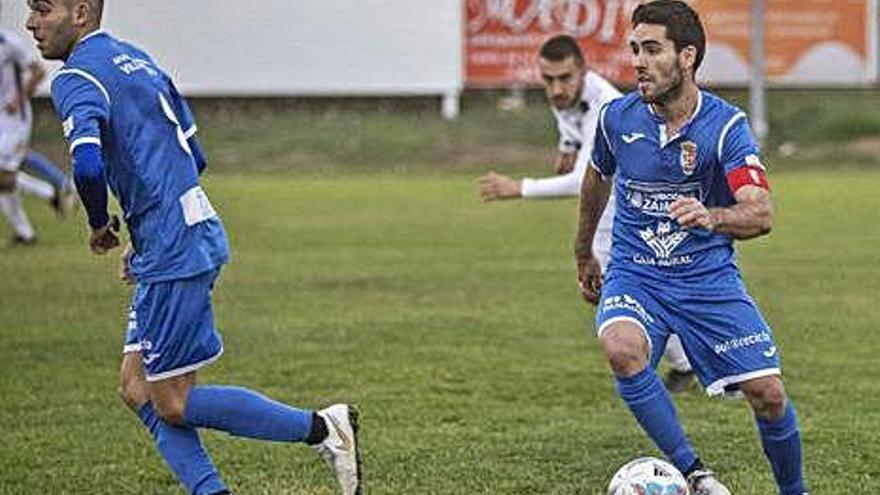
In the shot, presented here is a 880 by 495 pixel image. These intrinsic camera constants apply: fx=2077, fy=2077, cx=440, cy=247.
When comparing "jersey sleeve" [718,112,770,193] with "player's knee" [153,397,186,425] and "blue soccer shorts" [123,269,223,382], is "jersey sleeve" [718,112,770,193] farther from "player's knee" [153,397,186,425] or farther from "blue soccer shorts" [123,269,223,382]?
"player's knee" [153,397,186,425]

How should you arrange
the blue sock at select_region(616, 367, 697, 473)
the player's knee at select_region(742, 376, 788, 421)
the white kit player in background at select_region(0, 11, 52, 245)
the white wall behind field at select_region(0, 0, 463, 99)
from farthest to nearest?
the white wall behind field at select_region(0, 0, 463, 99) < the white kit player in background at select_region(0, 11, 52, 245) < the blue sock at select_region(616, 367, 697, 473) < the player's knee at select_region(742, 376, 788, 421)

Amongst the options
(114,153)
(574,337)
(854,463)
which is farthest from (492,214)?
(114,153)

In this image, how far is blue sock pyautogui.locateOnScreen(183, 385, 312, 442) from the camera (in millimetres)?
7152

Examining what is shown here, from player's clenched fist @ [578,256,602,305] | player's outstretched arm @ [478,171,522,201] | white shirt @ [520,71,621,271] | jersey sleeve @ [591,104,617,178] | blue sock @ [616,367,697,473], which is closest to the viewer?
blue sock @ [616,367,697,473]

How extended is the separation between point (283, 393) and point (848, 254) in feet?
32.5

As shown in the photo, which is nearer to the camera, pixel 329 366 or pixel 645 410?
pixel 645 410

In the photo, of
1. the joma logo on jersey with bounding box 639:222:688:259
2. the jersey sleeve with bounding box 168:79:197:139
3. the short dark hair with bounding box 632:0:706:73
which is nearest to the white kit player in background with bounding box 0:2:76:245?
the jersey sleeve with bounding box 168:79:197:139

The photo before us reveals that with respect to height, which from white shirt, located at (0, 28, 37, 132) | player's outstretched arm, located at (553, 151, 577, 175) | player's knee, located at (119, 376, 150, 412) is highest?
player's knee, located at (119, 376, 150, 412)

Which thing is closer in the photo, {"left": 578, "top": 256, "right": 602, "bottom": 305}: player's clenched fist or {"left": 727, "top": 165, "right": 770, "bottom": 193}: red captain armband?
{"left": 727, "top": 165, "right": 770, "bottom": 193}: red captain armband

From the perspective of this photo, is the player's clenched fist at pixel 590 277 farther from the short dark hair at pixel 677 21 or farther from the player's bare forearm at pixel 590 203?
the short dark hair at pixel 677 21

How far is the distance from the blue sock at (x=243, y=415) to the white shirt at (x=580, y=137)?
3509 millimetres

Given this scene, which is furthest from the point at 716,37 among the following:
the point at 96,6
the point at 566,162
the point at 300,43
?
the point at 96,6

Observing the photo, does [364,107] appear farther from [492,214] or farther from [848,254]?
[848,254]

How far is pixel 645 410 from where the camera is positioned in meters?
7.54
